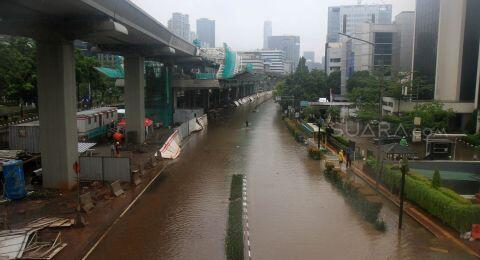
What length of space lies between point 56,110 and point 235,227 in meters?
10.8

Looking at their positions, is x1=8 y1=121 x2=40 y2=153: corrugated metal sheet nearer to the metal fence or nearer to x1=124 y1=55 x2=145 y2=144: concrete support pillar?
the metal fence

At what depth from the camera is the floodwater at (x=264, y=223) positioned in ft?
45.3

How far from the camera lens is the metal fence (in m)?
22.7

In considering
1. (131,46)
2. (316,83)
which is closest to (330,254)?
(131,46)

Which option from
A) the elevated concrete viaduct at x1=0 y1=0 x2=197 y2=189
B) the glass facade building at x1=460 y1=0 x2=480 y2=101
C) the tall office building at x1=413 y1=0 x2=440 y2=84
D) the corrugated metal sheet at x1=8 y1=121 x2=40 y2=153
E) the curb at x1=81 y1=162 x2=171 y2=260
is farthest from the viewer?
the tall office building at x1=413 y1=0 x2=440 y2=84

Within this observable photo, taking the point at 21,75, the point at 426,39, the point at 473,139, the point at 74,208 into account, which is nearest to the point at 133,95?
the point at 21,75

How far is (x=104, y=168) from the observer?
22.7 m

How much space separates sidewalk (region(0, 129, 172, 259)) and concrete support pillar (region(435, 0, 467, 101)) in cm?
Answer: 3560

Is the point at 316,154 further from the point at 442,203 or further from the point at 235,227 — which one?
the point at 235,227

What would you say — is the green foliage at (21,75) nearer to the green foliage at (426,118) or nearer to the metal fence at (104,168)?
the metal fence at (104,168)

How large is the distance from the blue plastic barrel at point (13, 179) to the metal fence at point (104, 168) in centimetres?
369

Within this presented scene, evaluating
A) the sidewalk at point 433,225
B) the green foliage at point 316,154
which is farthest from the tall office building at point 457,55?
the sidewalk at point 433,225

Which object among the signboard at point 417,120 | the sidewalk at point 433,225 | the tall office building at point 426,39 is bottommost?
the sidewalk at point 433,225

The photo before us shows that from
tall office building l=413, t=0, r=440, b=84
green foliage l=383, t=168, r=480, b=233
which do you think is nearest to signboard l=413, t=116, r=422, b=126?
green foliage l=383, t=168, r=480, b=233
